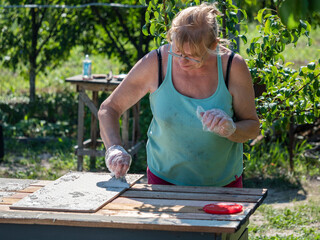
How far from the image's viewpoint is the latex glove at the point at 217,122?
7.79ft

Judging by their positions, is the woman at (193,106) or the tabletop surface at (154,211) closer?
the tabletop surface at (154,211)

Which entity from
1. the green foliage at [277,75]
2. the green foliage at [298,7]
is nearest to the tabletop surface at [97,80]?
the green foliage at [277,75]

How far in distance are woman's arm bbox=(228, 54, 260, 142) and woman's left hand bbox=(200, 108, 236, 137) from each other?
12cm

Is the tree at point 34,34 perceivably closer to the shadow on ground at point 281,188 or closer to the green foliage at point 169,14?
the shadow on ground at point 281,188

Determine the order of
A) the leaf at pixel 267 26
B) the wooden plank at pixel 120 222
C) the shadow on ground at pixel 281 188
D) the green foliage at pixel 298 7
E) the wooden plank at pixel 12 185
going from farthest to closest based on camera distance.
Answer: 1. the shadow on ground at pixel 281 188
2. the leaf at pixel 267 26
3. the wooden plank at pixel 12 185
4. the wooden plank at pixel 120 222
5. the green foliage at pixel 298 7

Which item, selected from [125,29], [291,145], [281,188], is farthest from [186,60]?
[125,29]

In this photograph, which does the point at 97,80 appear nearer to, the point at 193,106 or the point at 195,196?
the point at 193,106

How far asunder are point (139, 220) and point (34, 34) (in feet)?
21.1

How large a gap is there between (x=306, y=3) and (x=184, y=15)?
1.12 meters

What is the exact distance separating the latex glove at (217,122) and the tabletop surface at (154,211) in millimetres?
247

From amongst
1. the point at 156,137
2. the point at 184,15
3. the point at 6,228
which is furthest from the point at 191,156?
the point at 6,228

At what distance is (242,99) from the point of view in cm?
256

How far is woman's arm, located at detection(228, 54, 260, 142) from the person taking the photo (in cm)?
254

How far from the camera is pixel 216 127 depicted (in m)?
2.39
